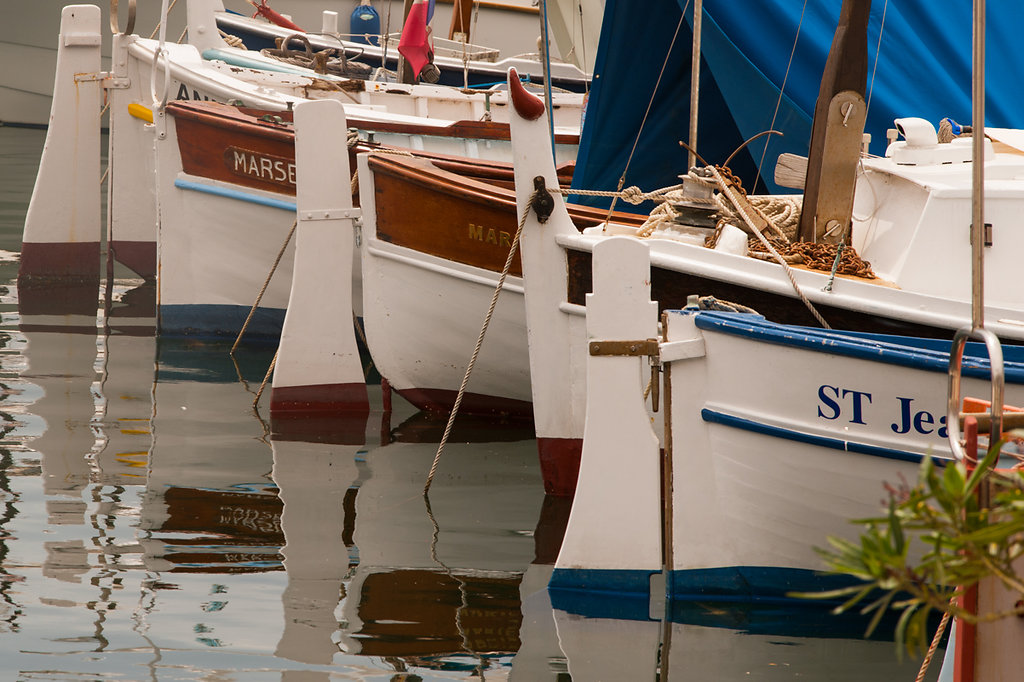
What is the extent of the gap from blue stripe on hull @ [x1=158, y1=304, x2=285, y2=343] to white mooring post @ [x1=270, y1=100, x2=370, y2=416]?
1891mm

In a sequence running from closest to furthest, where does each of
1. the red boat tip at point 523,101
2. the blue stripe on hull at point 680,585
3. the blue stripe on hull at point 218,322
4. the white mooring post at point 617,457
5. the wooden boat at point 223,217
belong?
the white mooring post at point 617,457
the blue stripe on hull at point 680,585
the red boat tip at point 523,101
the wooden boat at point 223,217
the blue stripe on hull at point 218,322

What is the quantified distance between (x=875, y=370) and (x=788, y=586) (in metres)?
0.86

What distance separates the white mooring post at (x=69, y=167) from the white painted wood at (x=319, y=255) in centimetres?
398

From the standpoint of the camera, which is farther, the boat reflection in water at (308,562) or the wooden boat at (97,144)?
the wooden boat at (97,144)

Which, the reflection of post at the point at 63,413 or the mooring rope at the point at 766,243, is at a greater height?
the mooring rope at the point at 766,243

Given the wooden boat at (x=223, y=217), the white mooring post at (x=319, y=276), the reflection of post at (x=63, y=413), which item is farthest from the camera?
the wooden boat at (x=223, y=217)

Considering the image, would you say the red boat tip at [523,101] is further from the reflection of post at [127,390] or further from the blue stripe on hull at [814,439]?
the reflection of post at [127,390]

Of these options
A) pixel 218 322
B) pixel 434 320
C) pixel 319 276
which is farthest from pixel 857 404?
pixel 218 322

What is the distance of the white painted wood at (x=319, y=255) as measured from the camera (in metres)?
Result: 6.79

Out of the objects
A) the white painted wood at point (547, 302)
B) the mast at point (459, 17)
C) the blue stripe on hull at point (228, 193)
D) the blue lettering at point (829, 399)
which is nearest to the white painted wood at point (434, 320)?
the white painted wood at point (547, 302)

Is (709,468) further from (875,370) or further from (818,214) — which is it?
(818,214)

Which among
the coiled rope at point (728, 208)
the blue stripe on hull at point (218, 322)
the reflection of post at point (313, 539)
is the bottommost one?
the reflection of post at point (313, 539)

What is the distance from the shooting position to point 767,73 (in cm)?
710

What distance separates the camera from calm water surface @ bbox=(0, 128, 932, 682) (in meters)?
4.07
